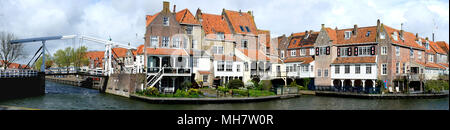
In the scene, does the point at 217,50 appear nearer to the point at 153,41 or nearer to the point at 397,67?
the point at 153,41

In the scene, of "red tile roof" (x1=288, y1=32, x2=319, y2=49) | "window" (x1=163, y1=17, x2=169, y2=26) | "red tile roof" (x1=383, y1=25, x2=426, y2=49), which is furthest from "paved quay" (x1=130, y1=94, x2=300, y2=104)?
"red tile roof" (x1=288, y1=32, x2=319, y2=49)

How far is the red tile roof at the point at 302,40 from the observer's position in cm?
6406

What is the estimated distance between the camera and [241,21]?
6166 centimetres

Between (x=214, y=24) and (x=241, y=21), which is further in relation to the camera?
(x=241, y=21)

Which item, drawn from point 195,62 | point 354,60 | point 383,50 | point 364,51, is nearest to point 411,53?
point 383,50

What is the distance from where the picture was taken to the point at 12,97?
4238 centimetres

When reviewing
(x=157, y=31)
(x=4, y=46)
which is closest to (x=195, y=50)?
(x=157, y=31)

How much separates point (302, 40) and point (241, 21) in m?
12.4

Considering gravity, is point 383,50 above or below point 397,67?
above

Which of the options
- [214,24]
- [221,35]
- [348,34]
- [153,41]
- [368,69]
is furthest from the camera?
[348,34]

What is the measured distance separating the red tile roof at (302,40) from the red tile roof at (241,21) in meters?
9.06

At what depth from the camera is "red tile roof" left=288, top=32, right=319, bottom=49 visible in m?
64.1

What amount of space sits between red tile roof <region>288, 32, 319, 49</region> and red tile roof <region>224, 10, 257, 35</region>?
357 inches
